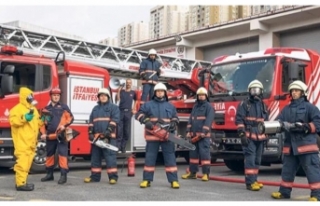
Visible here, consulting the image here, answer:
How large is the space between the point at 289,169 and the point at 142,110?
2.62 meters

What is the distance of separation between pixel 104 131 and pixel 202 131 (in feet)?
6.25

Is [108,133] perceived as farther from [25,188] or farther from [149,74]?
[149,74]

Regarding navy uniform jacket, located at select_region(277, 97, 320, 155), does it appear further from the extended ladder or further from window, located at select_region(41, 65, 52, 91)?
the extended ladder

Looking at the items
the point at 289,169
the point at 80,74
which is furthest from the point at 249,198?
the point at 80,74

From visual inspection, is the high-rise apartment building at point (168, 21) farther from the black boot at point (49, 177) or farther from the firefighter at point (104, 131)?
the black boot at point (49, 177)

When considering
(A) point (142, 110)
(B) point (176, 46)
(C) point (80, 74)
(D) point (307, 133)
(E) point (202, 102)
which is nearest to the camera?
(D) point (307, 133)

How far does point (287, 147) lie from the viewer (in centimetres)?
666

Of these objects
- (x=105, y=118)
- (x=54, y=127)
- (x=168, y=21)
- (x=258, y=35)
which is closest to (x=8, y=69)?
(x=54, y=127)

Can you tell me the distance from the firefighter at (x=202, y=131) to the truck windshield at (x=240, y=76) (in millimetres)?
1006

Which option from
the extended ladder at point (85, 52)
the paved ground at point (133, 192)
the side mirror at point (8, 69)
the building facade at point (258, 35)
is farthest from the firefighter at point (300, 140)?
the building facade at point (258, 35)

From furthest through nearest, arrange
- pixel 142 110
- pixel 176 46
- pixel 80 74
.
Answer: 1. pixel 176 46
2. pixel 80 74
3. pixel 142 110

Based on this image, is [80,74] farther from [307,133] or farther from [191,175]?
[307,133]

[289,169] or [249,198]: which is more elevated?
[289,169]

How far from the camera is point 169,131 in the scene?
7.85 metres
